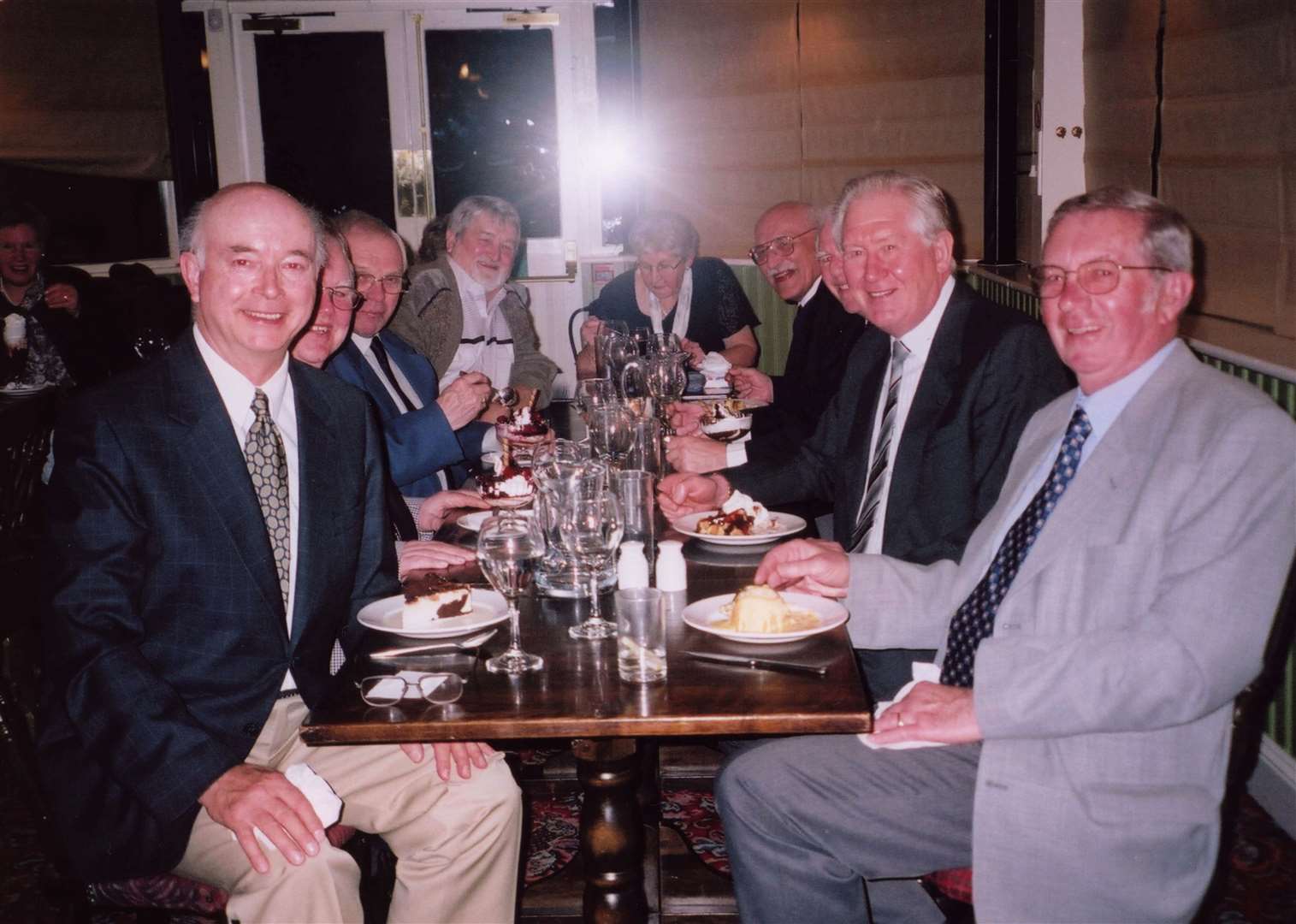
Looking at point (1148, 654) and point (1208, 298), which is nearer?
point (1148, 654)

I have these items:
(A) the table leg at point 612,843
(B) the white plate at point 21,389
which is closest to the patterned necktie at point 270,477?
(A) the table leg at point 612,843

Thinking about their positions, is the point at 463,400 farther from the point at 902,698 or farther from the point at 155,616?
the point at 902,698

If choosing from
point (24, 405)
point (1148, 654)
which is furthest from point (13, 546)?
point (1148, 654)

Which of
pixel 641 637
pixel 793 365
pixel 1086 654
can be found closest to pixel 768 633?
pixel 641 637

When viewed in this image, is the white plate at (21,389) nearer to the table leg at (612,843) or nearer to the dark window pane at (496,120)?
the dark window pane at (496,120)

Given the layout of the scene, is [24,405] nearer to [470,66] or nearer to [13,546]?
[13,546]

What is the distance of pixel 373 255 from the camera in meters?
3.41

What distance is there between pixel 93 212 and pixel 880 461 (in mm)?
6643

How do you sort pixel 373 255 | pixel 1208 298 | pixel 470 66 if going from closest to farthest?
pixel 373 255 → pixel 1208 298 → pixel 470 66

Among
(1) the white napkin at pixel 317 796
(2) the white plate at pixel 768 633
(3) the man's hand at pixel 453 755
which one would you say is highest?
(2) the white plate at pixel 768 633

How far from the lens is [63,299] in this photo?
5492 mm

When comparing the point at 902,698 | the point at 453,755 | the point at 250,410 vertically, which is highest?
the point at 250,410

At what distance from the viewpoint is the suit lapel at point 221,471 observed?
1.77m

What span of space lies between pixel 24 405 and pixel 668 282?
3277mm
